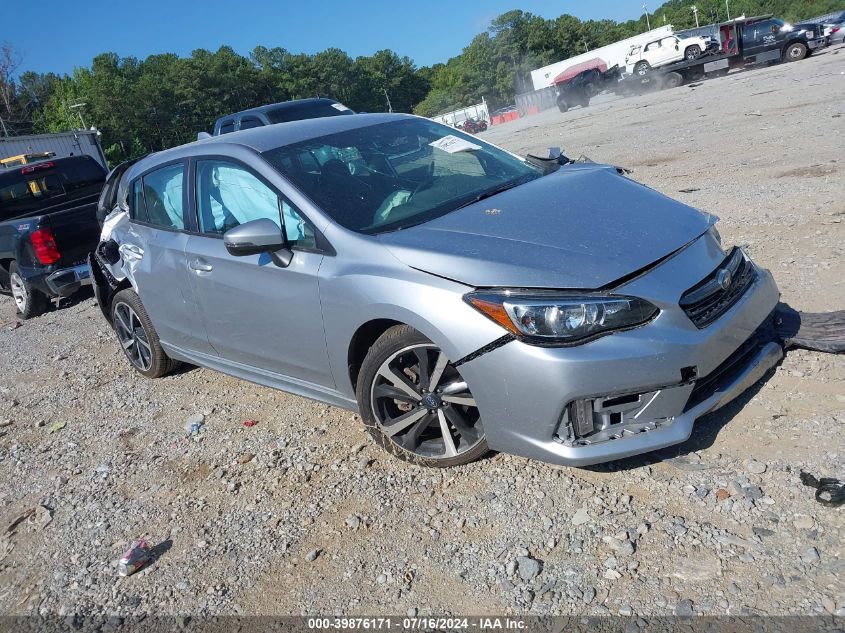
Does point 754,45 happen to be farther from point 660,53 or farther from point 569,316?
point 569,316

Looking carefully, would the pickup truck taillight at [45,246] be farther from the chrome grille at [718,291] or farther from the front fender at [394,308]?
the chrome grille at [718,291]

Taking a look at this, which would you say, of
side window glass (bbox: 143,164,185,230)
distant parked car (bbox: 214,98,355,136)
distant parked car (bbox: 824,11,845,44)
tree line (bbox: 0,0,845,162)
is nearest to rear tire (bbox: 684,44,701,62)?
distant parked car (bbox: 824,11,845,44)

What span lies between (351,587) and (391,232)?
64.5 inches

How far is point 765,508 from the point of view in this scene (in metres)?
2.85

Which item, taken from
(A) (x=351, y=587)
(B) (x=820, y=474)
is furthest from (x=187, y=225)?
(B) (x=820, y=474)

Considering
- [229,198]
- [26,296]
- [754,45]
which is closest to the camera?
[229,198]

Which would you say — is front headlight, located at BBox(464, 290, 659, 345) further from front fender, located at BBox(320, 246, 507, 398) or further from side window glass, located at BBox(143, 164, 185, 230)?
side window glass, located at BBox(143, 164, 185, 230)

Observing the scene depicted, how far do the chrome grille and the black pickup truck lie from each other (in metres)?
7.71

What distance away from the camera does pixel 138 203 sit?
536cm

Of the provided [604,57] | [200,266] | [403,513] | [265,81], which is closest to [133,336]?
[200,266]

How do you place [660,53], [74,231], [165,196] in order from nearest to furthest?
[165,196], [74,231], [660,53]

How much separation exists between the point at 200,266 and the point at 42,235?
5366 mm

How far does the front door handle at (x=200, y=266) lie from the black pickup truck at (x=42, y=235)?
5045 mm

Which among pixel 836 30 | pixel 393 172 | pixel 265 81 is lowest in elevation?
pixel 836 30
